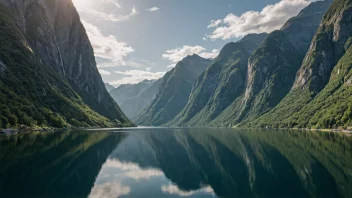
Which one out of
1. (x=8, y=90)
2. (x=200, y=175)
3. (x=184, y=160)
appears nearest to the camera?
(x=200, y=175)

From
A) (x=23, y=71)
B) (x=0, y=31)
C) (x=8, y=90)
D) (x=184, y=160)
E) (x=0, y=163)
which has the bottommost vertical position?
(x=184, y=160)

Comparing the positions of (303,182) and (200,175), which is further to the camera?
(200,175)

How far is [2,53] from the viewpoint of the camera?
167m

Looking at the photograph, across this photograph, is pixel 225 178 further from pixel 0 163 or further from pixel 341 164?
pixel 0 163

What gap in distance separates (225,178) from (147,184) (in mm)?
11021

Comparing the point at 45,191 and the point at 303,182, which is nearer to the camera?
the point at 45,191

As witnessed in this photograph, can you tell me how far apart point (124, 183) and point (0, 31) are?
190 meters

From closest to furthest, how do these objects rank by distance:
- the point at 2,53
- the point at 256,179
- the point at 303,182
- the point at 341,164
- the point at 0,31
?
the point at 303,182, the point at 256,179, the point at 341,164, the point at 2,53, the point at 0,31

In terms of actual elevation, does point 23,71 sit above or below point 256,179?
above

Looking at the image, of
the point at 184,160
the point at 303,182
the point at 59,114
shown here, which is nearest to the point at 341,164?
the point at 303,182

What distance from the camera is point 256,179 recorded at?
3781cm

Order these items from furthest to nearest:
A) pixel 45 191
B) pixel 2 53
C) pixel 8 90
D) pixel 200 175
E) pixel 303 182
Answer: pixel 2 53
pixel 8 90
pixel 200 175
pixel 303 182
pixel 45 191

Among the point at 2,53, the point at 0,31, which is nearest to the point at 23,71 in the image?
the point at 2,53

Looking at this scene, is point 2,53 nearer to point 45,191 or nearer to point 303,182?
point 45,191
